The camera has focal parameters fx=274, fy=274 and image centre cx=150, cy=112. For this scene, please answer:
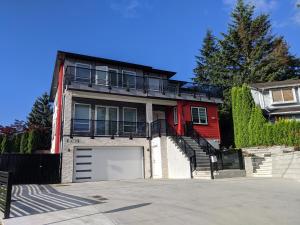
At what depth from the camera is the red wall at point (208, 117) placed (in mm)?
22281

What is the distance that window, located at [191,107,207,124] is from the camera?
75.3 ft

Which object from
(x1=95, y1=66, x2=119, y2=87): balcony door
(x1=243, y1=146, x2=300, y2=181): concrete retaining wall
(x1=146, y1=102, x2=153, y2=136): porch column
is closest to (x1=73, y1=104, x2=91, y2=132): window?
(x1=95, y1=66, x2=119, y2=87): balcony door

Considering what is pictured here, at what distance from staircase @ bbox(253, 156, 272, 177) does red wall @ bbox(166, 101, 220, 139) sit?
614 cm

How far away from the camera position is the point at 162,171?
730 inches

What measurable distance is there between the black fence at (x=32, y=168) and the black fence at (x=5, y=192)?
374 inches

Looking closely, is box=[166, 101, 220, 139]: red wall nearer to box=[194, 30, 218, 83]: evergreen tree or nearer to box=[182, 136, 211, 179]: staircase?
box=[182, 136, 211, 179]: staircase

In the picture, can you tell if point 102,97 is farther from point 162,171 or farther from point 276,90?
point 276,90

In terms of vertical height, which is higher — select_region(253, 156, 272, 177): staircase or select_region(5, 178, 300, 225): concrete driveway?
select_region(253, 156, 272, 177): staircase

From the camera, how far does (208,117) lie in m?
23.6

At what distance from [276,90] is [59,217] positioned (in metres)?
26.7

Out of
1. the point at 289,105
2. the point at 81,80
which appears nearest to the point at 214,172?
the point at 81,80

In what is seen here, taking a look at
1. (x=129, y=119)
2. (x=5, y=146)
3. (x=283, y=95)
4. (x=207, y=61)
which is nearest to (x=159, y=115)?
(x=129, y=119)

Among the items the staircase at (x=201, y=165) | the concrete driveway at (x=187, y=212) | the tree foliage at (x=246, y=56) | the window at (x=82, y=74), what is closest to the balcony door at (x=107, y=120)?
the window at (x=82, y=74)

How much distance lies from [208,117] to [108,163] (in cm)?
989
